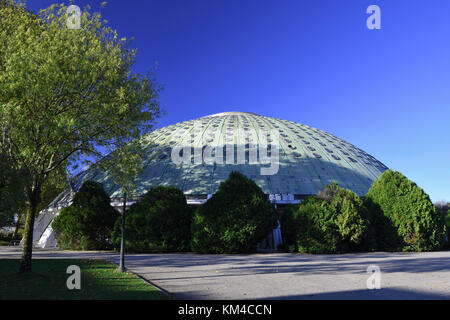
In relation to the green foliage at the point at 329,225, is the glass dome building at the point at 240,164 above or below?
above

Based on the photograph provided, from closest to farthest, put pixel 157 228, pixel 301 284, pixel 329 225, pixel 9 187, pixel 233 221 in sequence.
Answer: pixel 301 284
pixel 9 187
pixel 233 221
pixel 329 225
pixel 157 228

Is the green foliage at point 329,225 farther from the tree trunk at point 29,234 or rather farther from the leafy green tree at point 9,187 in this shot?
the leafy green tree at point 9,187

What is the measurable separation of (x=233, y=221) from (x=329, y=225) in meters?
6.50

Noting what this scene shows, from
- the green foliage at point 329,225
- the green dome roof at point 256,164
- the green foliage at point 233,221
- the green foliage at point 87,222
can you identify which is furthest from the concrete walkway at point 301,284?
the green dome roof at point 256,164

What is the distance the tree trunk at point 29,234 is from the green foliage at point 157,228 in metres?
9.99

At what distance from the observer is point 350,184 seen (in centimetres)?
2980

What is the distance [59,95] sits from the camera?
38.5ft

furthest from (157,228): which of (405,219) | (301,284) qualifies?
(405,219)

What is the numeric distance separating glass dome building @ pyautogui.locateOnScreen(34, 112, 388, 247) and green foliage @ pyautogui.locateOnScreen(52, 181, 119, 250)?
2896 mm

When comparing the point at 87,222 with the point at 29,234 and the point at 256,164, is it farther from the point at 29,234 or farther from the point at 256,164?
the point at 256,164

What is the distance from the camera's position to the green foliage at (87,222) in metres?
23.0

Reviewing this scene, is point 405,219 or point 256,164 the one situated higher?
point 256,164
